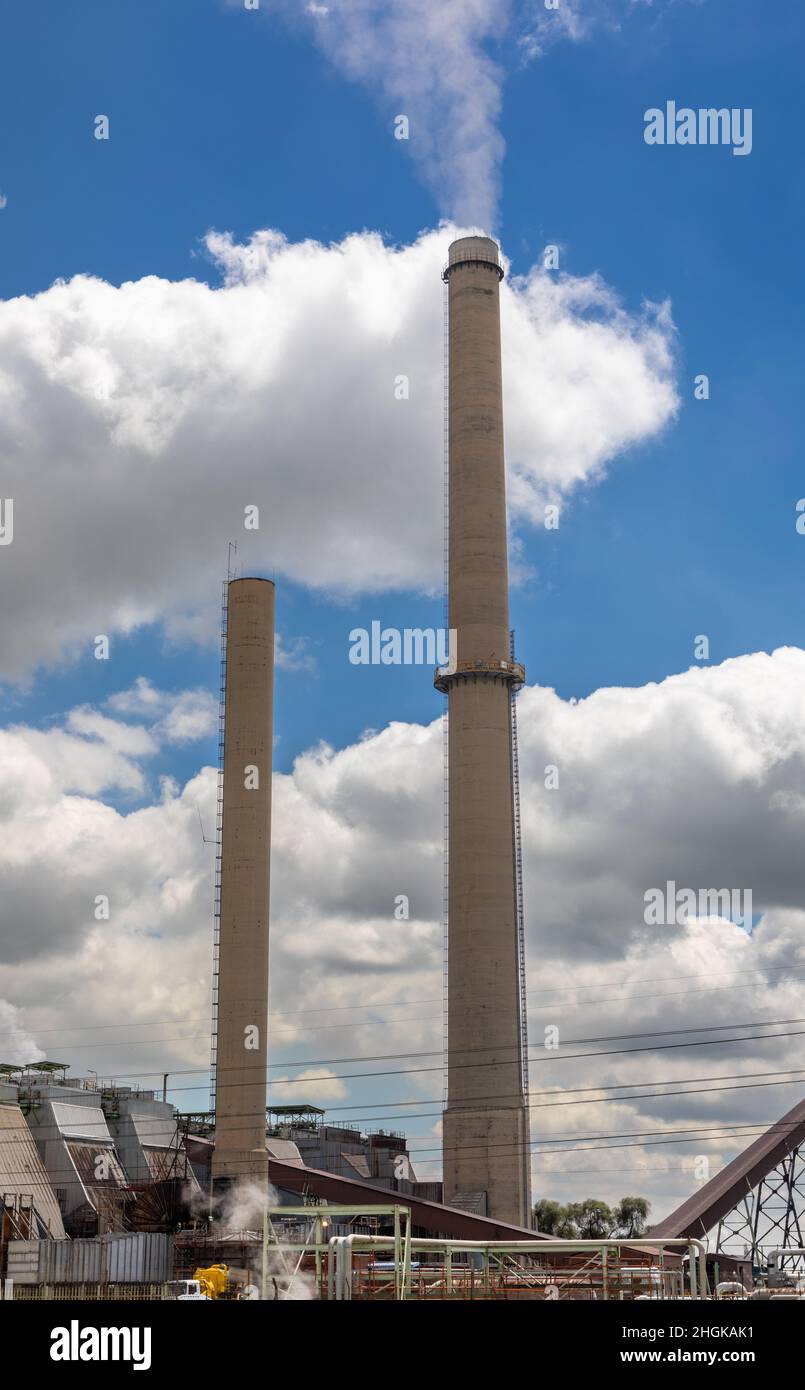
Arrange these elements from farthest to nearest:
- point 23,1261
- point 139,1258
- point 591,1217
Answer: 1. point 591,1217
2. point 139,1258
3. point 23,1261

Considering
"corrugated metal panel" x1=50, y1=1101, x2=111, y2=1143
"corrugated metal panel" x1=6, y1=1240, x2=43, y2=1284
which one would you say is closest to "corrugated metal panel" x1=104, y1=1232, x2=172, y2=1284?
"corrugated metal panel" x1=6, y1=1240, x2=43, y2=1284

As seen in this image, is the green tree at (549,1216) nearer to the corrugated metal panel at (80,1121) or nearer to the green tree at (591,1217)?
the green tree at (591,1217)

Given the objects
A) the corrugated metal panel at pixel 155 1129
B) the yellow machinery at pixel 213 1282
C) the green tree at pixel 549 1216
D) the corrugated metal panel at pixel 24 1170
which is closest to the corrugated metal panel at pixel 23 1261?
the corrugated metal panel at pixel 24 1170

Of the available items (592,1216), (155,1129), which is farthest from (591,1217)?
(155,1129)

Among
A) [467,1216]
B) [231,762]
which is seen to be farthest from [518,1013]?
[231,762]

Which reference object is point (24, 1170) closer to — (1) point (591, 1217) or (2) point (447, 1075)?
(2) point (447, 1075)

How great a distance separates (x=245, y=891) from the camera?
61.4 metres

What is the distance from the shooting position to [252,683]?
209 feet

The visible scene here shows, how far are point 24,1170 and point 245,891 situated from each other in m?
15.0

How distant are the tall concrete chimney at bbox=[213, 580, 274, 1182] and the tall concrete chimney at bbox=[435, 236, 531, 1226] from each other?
28.0ft

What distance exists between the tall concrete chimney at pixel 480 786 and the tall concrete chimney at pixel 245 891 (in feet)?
28.0

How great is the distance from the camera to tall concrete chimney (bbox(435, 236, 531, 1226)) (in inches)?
2409

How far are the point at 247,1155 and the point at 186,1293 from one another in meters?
17.7

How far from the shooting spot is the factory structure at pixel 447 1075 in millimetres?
57938
